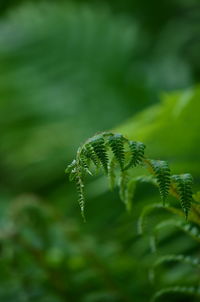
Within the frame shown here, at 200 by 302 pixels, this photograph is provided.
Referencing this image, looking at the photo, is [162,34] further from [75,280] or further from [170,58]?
[75,280]

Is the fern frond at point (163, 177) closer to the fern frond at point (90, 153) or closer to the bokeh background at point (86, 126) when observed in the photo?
the fern frond at point (90, 153)

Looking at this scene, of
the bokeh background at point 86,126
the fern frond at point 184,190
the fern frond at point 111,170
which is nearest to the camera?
the fern frond at point 184,190

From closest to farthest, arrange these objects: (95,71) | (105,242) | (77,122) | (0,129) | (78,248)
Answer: (78,248)
(105,242)
(77,122)
(95,71)
(0,129)

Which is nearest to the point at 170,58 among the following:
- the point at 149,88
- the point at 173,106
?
the point at 149,88

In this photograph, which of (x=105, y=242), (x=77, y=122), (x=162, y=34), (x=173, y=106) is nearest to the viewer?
(x=173, y=106)

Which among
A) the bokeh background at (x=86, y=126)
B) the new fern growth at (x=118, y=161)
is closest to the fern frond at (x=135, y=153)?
the new fern growth at (x=118, y=161)

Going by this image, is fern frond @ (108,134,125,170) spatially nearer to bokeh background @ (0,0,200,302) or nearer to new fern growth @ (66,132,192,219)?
new fern growth @ (66,132,192,219)
